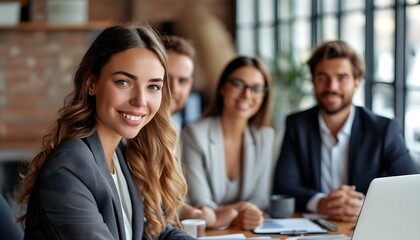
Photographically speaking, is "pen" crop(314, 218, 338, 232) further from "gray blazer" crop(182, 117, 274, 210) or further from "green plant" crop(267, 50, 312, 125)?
"green plant" crop(267, 50, 312, 125)

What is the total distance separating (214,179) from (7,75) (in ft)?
12.7

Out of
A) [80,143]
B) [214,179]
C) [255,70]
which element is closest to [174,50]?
[255,70]

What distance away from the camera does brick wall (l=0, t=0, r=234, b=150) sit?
6238mm

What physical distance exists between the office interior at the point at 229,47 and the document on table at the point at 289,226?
74.7 inches

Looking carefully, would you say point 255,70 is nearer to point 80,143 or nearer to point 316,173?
point 316,173

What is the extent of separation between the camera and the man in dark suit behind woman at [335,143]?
2.85 metres

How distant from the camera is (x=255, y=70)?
3.07 meters

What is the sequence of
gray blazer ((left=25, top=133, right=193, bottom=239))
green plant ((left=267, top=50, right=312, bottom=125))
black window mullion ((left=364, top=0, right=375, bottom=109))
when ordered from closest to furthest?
gray blazer ((left=25, top=133, right=193, bottom=239))
black window mullion ((left=364, top=0, right=375, bottom=109))
green plant ((left=267, top=50, right=312, bottom=125))

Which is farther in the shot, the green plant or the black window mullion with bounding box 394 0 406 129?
the green plant

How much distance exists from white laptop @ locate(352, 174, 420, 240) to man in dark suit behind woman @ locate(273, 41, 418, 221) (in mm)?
897

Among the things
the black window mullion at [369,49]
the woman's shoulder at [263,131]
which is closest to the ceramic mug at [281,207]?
the woman's shoulder at [263,131]

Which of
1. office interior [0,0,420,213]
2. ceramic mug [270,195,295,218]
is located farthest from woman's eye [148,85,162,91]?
office interior [0,0,420,213]

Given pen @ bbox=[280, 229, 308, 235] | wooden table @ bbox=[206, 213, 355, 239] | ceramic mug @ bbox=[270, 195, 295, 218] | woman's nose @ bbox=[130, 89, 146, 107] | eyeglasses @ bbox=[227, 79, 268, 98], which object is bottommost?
wooden table @ bbox=[206, 213, 355, 239]

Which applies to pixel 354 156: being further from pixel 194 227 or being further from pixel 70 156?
pixel 70 156
